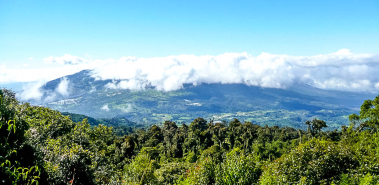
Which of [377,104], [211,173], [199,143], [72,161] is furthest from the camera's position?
[199,143]

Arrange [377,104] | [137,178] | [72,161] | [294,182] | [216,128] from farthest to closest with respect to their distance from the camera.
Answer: [216,128] → [377,104] → [137,178] → [294,182] → [72,161]

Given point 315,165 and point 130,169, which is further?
point 130,169

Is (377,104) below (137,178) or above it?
above

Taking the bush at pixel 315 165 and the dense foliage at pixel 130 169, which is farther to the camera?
the bush at pixel 315 165

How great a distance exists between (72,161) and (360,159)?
24.3 m

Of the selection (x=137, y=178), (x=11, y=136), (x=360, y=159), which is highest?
(x=11, y=136)

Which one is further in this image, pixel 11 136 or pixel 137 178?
pixel 137 178

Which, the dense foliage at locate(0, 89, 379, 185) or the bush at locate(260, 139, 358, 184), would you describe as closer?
the dense foliage at locate(0, 89, 379, 185)

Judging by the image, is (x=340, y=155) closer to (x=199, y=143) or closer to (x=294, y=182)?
(x=294, y=182)

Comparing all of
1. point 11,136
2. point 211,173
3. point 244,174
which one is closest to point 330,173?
point 244,174

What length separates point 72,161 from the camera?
559 inches

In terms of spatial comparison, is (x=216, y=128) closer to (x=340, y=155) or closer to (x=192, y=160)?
(x=192, y=160)

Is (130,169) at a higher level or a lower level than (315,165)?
lower

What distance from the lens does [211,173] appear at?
931 inches
